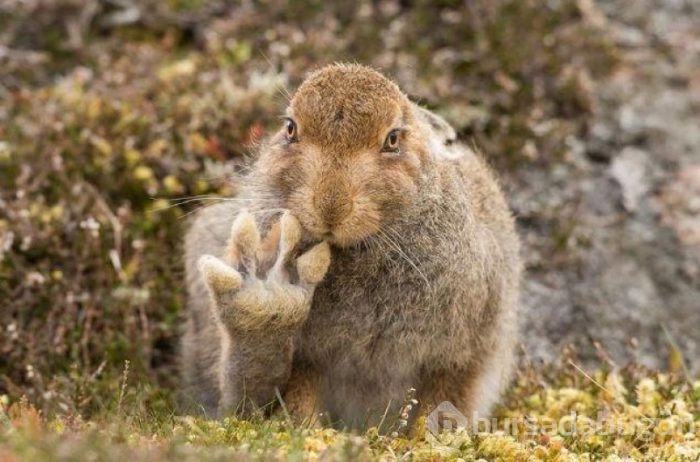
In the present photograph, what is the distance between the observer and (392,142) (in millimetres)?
5211

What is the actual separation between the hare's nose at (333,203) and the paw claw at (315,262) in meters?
0.36

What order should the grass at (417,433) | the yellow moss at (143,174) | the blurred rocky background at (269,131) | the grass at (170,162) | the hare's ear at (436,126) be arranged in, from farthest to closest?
the yellow moss at (143,174) → the blurred rocky background at (269,131) → the hare's ear at (436,126) → the grass at (170,162) → the grass at (417,433)

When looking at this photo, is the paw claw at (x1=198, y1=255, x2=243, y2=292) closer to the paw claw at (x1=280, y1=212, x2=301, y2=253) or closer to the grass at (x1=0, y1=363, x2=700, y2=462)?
the paw claw at (x1=280, y1=212, x2=301, y2=253)

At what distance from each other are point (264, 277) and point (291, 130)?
0.78 meters

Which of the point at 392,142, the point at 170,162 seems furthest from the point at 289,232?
the point at 170,162

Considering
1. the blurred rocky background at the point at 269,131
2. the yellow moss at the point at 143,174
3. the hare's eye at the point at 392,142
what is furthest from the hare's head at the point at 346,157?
the yellow moss at the point at 143,174

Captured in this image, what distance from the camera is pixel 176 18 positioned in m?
10.2

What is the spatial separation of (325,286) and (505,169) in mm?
3902

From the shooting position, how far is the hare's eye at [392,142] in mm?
5156

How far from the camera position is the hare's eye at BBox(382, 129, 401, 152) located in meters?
5.16

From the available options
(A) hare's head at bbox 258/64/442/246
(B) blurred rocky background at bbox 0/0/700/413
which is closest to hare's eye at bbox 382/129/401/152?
(A) hare's head at bbox 258/64/442/246

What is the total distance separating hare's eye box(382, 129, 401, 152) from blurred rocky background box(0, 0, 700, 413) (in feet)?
5.09

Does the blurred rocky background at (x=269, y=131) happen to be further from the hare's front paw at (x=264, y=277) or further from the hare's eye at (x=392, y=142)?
the hare's eye at (x=392, y=142)

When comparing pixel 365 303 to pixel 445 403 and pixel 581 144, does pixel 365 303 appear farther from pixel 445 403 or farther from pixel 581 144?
pixel 581 144
